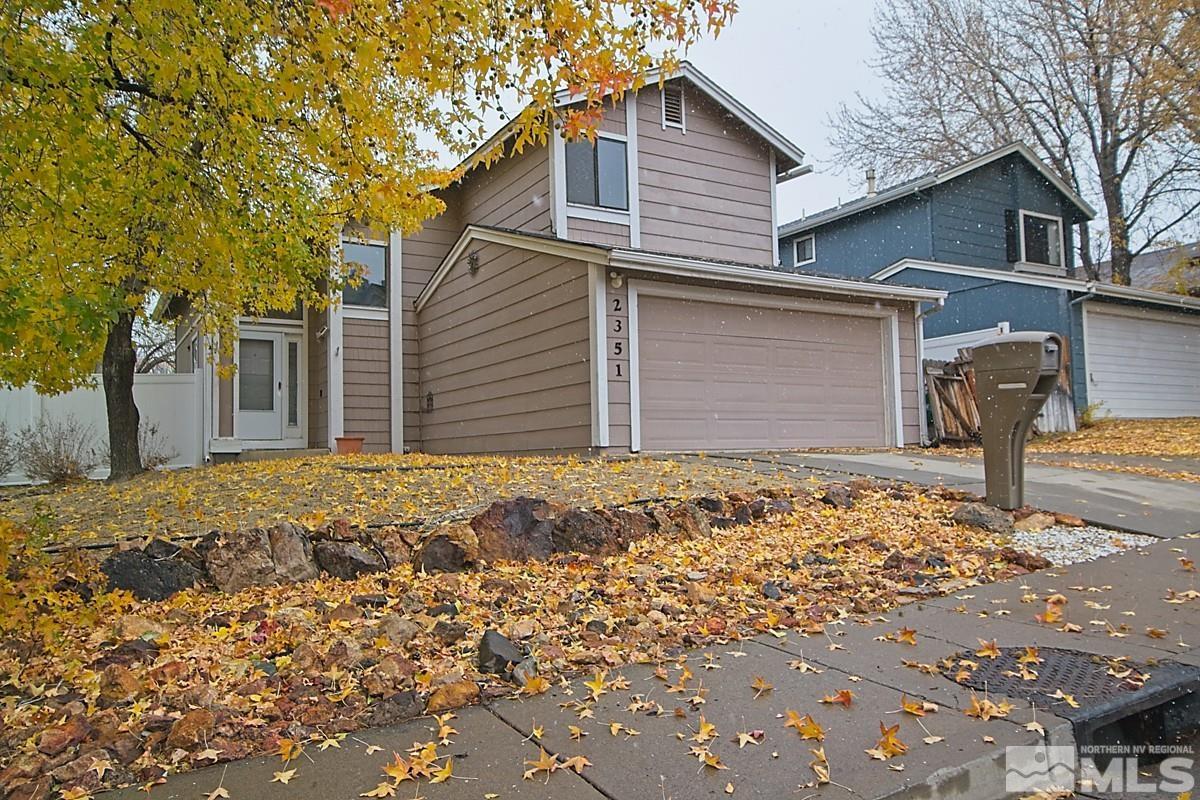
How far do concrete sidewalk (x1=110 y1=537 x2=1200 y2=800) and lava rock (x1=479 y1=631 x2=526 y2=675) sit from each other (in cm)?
23

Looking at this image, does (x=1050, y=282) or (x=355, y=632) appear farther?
(x=1050, y=282)

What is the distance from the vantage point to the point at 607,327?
30.4 ft

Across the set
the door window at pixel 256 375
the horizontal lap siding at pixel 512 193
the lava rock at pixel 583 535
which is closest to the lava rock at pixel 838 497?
the lava rock at pixel 583 535

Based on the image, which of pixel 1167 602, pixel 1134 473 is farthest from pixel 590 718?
pixel 1134 473

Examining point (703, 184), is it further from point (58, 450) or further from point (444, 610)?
point (58, 450)

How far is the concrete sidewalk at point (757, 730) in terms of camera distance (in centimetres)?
236

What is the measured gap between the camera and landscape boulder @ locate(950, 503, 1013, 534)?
5688mm

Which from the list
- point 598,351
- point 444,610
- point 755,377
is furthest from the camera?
point 755,377

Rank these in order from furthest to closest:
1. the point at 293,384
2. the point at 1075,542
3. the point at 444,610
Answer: the point at 293,384 → the point at 1075,542 → the point at 444,610

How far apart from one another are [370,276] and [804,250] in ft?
37.4

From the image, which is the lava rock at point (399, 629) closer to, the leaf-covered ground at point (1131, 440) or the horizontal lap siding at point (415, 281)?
the horizontal lap siding at point (415, 281)

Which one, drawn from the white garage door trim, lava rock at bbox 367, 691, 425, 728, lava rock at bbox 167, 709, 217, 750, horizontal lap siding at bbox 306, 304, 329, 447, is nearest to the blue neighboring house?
the white garage door trim

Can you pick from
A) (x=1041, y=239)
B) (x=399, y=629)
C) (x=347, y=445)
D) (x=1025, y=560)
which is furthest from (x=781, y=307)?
(x=1041, y=239)
